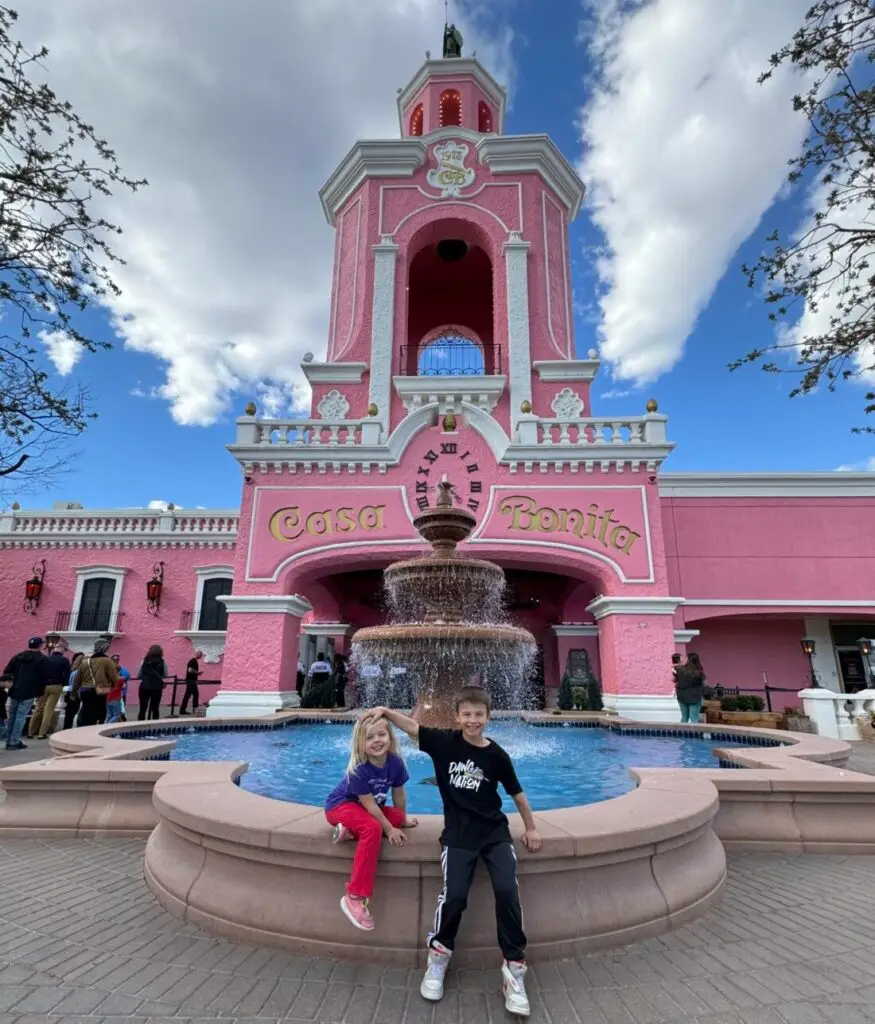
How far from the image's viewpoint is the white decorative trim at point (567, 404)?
47.1 feet

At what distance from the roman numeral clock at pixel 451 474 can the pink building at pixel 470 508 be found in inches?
1.8

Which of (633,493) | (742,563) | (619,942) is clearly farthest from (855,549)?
(619,942)

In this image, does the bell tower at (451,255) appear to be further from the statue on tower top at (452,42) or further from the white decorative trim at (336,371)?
the statue on tower top at (452,42)

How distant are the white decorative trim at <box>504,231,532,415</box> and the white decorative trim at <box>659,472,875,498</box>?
4.63 meters

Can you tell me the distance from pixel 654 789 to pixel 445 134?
60.2 feet

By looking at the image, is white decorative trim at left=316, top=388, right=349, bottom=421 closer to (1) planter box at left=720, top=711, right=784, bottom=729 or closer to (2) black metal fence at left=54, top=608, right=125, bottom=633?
(2) black metal fence at left=54, top=608, right=125, bottom=633

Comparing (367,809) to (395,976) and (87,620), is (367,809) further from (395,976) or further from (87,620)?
(87,620)

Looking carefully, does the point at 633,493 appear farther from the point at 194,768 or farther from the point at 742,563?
the point at 194,768

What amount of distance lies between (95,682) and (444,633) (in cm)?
571

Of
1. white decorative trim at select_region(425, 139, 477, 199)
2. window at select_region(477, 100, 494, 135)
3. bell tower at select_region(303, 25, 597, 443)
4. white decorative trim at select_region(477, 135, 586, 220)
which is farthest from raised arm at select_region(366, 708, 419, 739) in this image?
window at select_region(477, 100, 494, 135)

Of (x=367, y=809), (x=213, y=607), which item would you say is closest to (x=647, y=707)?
(x=367, y=809)

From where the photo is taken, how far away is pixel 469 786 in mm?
2639

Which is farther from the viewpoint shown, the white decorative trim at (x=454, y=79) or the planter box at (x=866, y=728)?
the white decorative trim at (x=454, y=79)

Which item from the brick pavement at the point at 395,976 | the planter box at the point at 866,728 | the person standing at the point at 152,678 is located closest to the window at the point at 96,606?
the person standing at the point at 152,678
